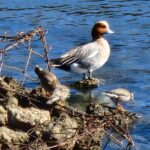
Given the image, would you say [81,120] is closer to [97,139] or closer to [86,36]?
[97,139]

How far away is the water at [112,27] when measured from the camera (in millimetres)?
10711

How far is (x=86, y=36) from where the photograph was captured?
14.9 m

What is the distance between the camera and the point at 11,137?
255 inches

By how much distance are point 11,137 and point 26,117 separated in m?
0.25

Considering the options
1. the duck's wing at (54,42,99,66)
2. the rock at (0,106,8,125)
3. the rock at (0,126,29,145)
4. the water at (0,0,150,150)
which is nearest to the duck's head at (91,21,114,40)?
the duck's wing at (54,42,99,66)

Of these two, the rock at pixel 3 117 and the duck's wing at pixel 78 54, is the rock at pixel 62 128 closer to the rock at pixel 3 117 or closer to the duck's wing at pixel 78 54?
the rock at pixel 3 117

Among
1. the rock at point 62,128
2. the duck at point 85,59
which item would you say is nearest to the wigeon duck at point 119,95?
the rock at point 62,128

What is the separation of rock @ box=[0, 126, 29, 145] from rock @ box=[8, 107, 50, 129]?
0.11 m

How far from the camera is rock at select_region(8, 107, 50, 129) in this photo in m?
6.56

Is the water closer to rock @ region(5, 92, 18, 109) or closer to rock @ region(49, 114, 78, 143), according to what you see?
rock @ region(49, 114, 78, 143)

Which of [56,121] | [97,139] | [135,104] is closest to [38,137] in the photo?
[56,121]

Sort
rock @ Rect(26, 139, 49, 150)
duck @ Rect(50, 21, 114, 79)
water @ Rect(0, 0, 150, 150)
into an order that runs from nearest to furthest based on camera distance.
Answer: rock @ Rect(26, 139, 49, 150)
water @ Rect(0, 0, 150, 150)
duck @ Rect(50, 21, 114, 79)

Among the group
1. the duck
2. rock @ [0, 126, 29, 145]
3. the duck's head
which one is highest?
the duck's head

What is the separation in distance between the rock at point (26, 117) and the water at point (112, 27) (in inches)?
67.5
